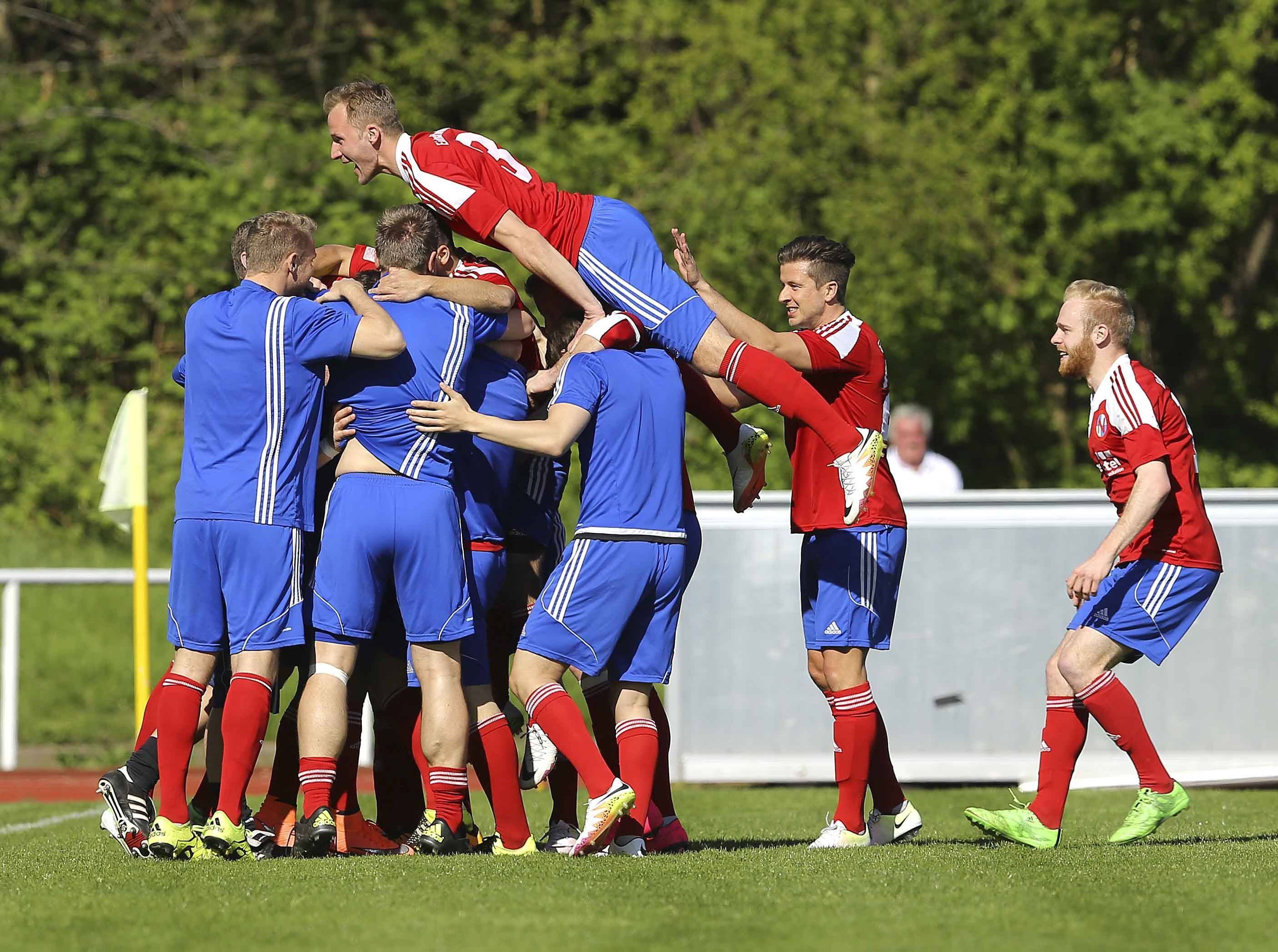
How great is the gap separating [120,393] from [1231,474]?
38.8 ft

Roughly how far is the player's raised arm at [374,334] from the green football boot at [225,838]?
1.66 meters

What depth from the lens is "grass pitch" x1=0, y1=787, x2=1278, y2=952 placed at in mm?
4242

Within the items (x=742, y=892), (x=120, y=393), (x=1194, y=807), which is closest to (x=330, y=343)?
(x=742, y=892)

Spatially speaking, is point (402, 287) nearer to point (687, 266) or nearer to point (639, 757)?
point (687, 266)

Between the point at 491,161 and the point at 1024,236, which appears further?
the point at 1024,236

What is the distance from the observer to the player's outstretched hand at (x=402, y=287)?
622 centimetres

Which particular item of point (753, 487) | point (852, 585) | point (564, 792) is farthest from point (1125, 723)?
point (564, 792)

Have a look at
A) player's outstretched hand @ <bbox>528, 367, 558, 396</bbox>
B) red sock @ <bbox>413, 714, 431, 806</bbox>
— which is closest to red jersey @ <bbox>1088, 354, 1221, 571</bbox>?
player's outstretched hand @ <bbox>528, 367, 558, 396</bbox>

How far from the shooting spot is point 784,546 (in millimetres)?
10570

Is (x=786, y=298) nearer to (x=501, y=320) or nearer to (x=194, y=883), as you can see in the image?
(x=501, y=320)

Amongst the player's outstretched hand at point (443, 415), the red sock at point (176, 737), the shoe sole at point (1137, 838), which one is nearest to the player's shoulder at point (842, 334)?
the player's outstretched hand at point (443, 415)

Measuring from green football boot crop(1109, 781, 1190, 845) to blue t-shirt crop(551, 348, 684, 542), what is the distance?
1.99m

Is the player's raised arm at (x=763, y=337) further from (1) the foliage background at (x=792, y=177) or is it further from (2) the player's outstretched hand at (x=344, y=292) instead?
(1) the foliage background at (x=792, y=177)

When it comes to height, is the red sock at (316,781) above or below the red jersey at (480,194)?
below
